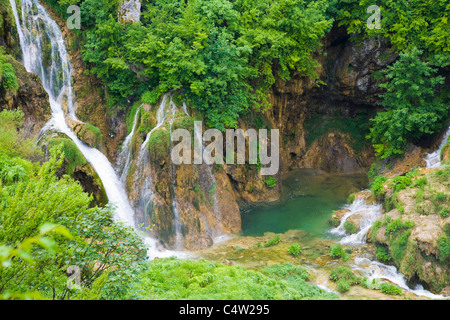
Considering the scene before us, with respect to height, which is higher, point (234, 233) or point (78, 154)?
point (78, 154)

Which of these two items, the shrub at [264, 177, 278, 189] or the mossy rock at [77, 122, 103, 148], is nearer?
the mossy rock at [77, 122, 103, 148]

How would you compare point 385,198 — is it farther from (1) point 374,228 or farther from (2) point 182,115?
(2) point 182,115

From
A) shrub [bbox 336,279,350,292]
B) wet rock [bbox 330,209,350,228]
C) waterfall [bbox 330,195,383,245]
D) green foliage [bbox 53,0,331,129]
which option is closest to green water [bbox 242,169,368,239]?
wet rock [bbox 330,209,350,228]

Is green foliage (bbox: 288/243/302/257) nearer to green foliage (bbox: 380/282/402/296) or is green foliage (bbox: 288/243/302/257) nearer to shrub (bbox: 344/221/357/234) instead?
shrub (bbox: 344/221/357/234)

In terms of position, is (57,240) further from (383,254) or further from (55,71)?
(55,71)

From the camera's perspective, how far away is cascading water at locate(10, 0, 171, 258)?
1418 centimetres

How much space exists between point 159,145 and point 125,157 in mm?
1707

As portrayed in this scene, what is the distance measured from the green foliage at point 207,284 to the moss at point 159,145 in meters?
5.84

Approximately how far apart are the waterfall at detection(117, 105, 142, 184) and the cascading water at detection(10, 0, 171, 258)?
32 cm

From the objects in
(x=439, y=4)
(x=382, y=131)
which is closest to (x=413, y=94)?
(x=382, y=131)

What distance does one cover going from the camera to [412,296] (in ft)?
34.9

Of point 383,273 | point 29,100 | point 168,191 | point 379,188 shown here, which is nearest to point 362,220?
point 379,188

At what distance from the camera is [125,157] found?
15102mm

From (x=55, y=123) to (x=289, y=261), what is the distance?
1063 centimetres
